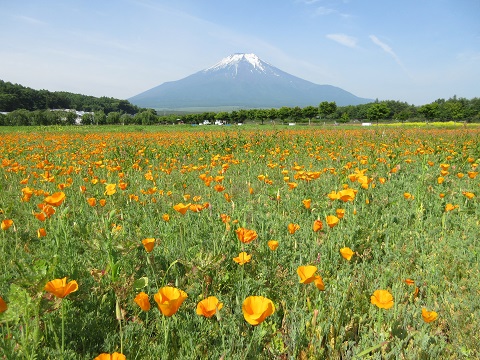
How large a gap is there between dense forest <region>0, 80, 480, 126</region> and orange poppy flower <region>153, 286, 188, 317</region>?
52.2 m

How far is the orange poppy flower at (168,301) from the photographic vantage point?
1.08 metres

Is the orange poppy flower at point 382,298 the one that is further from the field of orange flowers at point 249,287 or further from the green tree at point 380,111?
the green tree at point 380,111

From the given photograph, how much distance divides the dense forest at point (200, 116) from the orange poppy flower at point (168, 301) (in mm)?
52189

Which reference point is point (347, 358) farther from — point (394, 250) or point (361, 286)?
point (394, 250)

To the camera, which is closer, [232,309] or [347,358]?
[347,358]

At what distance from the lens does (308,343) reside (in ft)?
5.21

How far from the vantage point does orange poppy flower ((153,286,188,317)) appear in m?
1.08

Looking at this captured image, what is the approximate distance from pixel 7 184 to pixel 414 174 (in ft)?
22.3

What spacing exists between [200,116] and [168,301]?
9521 cm

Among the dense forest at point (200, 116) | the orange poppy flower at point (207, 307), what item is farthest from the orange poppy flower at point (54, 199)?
the dense forest at point (200, 116)

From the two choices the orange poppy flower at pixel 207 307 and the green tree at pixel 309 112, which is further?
the green tree at pixel 309 112

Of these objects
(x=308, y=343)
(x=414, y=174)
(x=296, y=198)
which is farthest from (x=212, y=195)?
(x=414, y=174)

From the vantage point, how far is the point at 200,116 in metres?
93.4

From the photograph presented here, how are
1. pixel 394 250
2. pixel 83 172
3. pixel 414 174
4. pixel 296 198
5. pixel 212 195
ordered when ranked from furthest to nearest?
pixel 83 172 < pixel 414 174 < pixel 212 195 < pixel 296 198 < pixel 394 250
